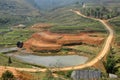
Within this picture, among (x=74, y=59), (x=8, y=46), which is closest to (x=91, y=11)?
(x=8, y=46)

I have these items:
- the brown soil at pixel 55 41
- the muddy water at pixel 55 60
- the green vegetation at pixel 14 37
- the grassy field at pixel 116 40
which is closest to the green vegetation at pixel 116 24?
the grassy field at pixel 116 40

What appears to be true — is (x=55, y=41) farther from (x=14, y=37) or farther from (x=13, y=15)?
(x=13, y=15)

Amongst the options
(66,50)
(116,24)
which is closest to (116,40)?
(66,50)

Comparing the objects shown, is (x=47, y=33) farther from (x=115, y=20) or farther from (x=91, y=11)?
(x=91, y=11)

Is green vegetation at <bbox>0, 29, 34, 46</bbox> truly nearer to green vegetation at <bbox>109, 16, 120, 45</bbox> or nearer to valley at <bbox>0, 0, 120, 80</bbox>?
valley at <bbox>0, 0, 120, 80</bbox>

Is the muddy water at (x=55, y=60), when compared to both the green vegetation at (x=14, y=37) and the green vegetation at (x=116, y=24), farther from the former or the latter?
the green vegetation at (x=14, y=37)

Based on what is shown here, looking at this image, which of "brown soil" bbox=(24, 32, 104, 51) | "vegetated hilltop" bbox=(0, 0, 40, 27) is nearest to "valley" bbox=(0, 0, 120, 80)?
"brown soil" bbox=(24, 32, 104, 51)
